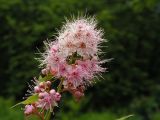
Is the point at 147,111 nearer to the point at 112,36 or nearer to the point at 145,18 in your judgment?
the point at 112,36

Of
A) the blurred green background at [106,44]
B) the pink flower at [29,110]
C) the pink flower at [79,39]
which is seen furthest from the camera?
the blurred green background at [106,44]

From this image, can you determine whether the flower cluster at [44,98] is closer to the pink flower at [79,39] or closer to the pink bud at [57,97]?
the pink bud at [57,97]

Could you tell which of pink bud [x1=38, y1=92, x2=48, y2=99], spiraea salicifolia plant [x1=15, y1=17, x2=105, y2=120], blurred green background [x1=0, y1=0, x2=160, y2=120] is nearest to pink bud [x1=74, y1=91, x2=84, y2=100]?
spiraea salicifolia plant [x1=15, y1=17, x2=105, y2=120]

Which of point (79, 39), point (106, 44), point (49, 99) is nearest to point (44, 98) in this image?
point (49, 99)

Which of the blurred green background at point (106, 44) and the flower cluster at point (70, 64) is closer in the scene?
the flower cluster at point (70, 64)

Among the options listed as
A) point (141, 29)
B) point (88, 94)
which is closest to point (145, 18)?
point (141, 29)

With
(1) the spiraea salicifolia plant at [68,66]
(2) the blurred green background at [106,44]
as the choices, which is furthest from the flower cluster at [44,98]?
(2) the blurred green background at [106,44]

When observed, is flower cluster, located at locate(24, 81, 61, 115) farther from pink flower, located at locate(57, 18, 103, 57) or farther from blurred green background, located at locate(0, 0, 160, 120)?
blurred green background, located at locate(0, 0, 160, 120)

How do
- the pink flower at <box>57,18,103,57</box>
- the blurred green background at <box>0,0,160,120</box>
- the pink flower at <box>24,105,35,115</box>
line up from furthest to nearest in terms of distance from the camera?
1. the blurred green background at <box>0,0,160,120</box>
2. the pink flower at <box>24,105,35,115</box>
3. the pink flower at <box>57,18,103,57</box>
